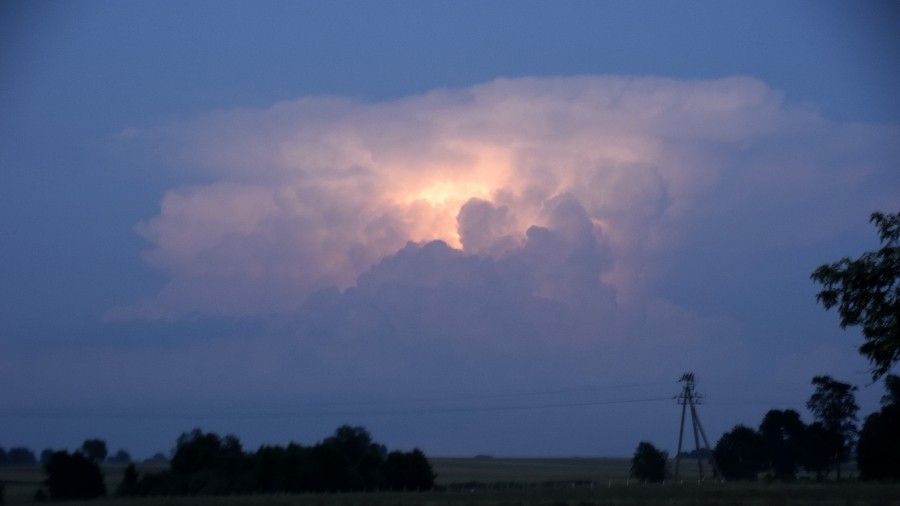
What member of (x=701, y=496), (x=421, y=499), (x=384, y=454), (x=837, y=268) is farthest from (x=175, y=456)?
(x=837, y=268)

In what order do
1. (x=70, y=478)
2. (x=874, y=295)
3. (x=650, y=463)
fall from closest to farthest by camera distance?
(x=874, y=295) < (x=70, y=478) < (x=650, y=463)

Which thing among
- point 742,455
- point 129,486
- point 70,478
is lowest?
point 129,486

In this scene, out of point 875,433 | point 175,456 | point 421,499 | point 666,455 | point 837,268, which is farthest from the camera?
point 666,455

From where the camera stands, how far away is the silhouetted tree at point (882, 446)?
3159 inches

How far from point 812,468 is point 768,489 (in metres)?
47.5

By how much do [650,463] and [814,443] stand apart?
608 inches

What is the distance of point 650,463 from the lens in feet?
333

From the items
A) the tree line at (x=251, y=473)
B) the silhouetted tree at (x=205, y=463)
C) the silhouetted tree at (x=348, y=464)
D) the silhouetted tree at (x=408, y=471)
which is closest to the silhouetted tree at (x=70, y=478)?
the tree line at (x=251, y=473)

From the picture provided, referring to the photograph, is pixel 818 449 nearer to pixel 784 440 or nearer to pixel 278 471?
pixel 784 440

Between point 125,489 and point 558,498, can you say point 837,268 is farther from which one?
point 125,489

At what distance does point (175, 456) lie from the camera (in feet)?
254

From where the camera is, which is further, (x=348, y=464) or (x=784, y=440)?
(x=784, y=440)

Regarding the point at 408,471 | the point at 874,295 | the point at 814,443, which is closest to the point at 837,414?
the point at 814,443

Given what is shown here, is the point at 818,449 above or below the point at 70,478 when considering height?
above
